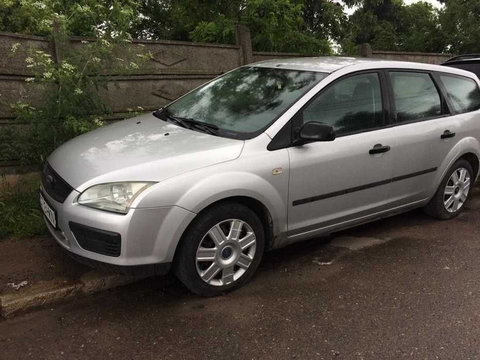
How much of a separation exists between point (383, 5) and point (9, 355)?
2503 cm

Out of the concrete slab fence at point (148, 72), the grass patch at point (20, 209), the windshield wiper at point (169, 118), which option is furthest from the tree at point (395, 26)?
the grass patch at point (20, 209)

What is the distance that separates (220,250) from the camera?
131 inches

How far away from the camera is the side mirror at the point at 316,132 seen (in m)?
3.44

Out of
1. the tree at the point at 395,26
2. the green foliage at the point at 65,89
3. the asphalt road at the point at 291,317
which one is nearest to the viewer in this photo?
the asphalt road at the point at 291,317

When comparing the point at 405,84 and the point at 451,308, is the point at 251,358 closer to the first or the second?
the point at 451,308

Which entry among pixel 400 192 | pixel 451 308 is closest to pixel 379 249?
pixel 400 192

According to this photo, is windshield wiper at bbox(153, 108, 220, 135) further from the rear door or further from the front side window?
the rear door

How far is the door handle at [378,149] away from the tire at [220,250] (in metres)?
1.19

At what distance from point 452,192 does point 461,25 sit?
15953 millimetres

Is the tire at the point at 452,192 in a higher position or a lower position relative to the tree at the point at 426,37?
lower

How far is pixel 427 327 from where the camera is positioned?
3.07 metres

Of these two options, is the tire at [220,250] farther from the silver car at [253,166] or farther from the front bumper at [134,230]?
the front bumper at [134,230]

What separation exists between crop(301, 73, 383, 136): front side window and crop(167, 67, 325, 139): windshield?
154mm

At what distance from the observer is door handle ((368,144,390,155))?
3.97 meters
